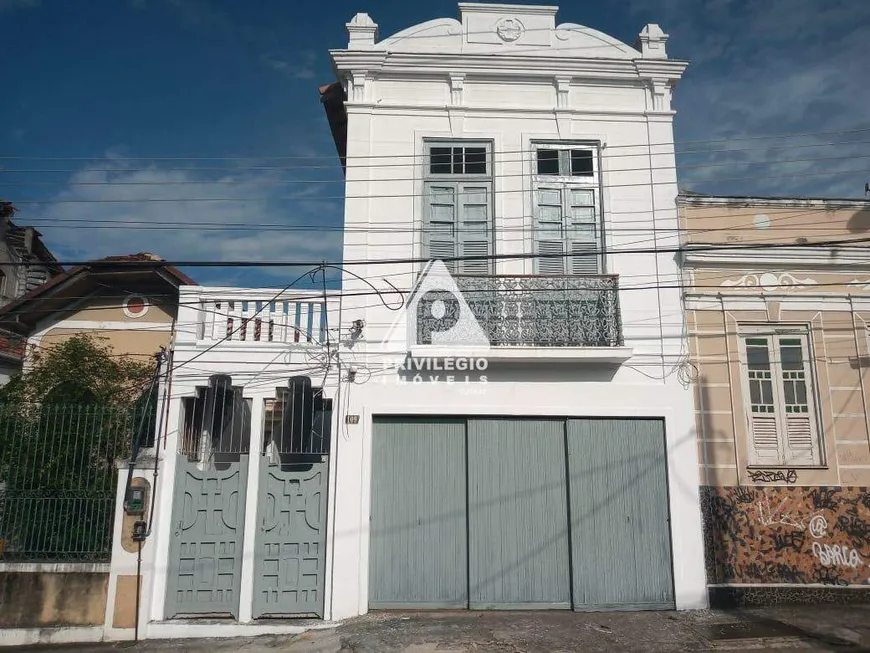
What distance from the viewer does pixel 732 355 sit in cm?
913

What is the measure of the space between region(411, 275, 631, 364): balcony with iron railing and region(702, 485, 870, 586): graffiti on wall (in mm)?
2549

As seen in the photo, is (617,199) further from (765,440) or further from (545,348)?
(765,440)

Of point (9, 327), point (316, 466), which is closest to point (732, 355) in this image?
point (316, 466)

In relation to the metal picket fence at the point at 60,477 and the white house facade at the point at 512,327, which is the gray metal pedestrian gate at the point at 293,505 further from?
the metal picket fence at the point at 60,477

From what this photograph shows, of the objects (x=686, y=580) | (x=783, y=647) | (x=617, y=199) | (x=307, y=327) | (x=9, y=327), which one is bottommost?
(x=783, y=647)

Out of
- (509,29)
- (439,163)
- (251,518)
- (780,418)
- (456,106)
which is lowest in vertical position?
(251,518)

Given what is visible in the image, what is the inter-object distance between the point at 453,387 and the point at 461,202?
2836mm

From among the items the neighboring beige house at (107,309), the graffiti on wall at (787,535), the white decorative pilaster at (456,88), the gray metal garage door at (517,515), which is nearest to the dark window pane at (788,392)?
the graffiti on wall at (787,535)

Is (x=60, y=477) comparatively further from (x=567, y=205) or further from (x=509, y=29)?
(x=509, y=29)

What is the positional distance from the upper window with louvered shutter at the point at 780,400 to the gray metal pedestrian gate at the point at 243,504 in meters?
5.94

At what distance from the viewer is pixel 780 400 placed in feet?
29.8

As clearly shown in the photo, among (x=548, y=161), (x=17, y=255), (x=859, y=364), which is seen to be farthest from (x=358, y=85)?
(x=17, y=255)

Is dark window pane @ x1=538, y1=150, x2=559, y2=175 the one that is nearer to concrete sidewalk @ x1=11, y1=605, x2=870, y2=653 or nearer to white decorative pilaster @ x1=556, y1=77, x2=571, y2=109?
white decorative pilaster @ x1=556, y1=77, x2=571, y2=109

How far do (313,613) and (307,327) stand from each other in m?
3.72
